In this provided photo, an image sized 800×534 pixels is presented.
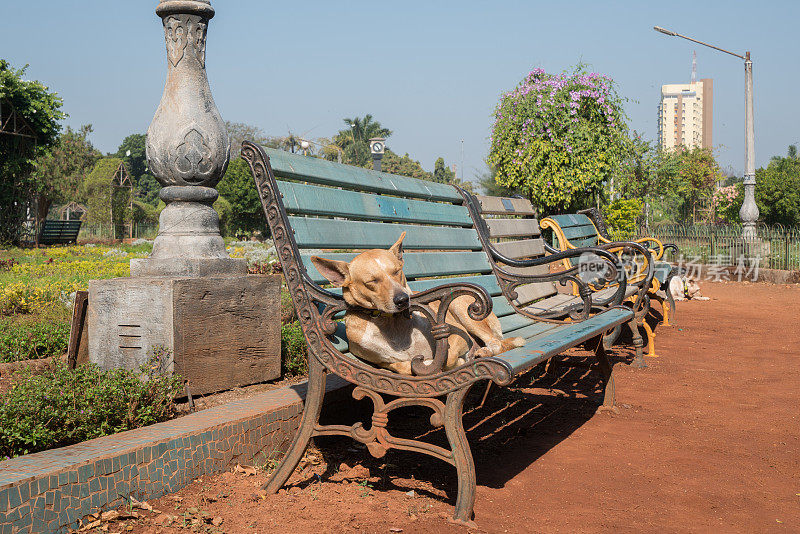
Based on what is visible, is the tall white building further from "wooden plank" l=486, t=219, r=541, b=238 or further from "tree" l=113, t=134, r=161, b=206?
"wooden plank" l=486, t=219, r=541, b=238

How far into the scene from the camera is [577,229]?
24.3 ft

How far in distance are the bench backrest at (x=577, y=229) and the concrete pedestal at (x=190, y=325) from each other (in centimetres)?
346

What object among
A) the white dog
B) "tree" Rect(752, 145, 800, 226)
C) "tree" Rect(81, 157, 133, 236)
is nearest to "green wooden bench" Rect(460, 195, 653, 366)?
the white dog

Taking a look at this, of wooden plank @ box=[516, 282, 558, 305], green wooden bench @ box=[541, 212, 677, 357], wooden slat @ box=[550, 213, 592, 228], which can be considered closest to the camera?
wooden plank @ box=[516, 282, 558, 305]

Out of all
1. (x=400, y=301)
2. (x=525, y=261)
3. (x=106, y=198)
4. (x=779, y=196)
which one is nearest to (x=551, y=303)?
(x=525, y=261)

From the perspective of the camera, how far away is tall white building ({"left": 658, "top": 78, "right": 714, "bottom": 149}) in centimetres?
12625

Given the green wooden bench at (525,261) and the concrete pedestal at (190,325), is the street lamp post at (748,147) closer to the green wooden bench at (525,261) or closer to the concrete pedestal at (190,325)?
the green wooden bench at (525,261)

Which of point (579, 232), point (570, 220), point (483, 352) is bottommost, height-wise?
point (483, 352)

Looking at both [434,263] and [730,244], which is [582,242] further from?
[730,244]

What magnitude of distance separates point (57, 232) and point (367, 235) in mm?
26390

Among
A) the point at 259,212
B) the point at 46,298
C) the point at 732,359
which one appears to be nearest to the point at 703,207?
the point at 259,212

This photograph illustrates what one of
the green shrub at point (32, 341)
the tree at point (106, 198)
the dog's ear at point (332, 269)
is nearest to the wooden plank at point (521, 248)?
the dog's ear at point (332, 269)

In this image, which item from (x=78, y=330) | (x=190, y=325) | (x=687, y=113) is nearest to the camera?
(x=190, y=325)

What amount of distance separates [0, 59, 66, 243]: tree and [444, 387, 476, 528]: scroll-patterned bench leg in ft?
83.0
